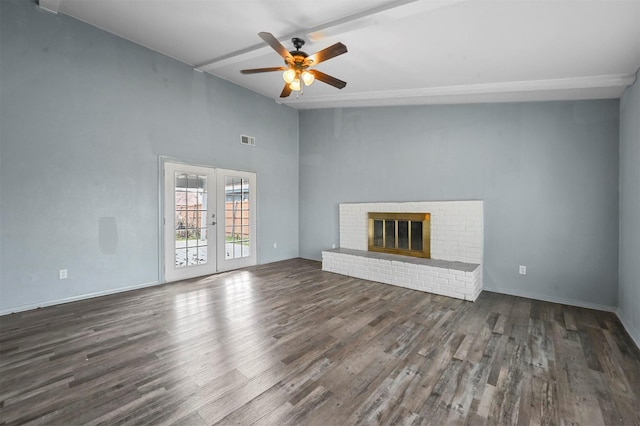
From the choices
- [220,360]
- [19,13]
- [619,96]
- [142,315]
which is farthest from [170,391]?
[619,96]

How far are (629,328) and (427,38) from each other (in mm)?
3647

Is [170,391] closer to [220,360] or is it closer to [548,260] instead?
[220,360]

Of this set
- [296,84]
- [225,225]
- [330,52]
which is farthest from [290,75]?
[225,225]

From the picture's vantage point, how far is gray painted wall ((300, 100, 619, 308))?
356 cm

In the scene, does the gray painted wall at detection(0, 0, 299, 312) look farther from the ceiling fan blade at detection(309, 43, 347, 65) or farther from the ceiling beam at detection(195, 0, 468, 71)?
the ceiling fan blade at detection(309, 43, 347, 65)

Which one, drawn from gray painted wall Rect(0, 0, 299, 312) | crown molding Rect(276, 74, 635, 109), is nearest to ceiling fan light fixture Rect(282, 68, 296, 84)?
crown molding Rect(276, 74, 635, 109)

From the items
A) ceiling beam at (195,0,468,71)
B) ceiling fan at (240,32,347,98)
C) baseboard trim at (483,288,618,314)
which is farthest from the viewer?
baseboard trim at (483,288,618,314)

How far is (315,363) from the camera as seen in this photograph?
7.48 feet

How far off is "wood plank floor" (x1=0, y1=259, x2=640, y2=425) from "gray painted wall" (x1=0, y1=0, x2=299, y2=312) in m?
0.56

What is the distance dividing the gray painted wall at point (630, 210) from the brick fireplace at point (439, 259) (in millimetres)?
1451

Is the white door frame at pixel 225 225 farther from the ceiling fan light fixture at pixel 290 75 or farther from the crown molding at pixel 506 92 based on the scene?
the ceiling fan light fixture at pixel 290 75

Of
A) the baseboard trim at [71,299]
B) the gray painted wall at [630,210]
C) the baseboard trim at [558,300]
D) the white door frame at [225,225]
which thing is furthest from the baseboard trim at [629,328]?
the baseboard trim at [71,299]

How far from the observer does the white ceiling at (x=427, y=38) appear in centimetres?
248

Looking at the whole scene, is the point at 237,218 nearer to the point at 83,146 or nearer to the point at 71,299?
the point at 83,146
